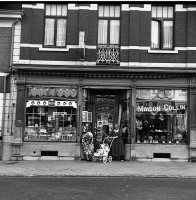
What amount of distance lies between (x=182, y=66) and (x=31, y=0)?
11894 mm

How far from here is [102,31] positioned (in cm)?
1507

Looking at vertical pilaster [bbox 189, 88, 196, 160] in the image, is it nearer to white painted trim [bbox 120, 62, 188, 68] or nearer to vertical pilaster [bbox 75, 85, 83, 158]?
white painted trim [bbox 120, 62, 188, 68]

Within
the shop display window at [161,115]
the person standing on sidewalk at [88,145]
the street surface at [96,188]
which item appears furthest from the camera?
the shop display window at [161,115]

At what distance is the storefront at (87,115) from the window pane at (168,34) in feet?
5.54

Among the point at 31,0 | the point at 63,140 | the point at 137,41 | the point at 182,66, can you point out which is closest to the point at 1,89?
the point at 63,140

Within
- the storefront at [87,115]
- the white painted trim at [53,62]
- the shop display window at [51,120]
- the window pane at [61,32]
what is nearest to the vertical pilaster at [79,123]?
the storefront at [87,115]

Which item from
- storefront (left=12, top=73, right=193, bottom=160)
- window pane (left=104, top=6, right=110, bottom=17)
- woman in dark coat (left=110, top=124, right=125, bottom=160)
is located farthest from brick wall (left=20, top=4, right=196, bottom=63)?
woman in dark coat (left=110, top=124, right=125, bottom=160)

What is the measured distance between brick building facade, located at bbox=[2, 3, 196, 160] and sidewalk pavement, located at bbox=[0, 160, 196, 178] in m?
0.98

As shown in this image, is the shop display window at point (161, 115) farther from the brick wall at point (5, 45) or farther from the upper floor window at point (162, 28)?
the brick wall at point (5, 45)

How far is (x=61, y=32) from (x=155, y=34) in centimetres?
428

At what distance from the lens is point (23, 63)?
14.6 meters

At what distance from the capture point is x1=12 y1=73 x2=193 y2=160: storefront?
47.5 ft

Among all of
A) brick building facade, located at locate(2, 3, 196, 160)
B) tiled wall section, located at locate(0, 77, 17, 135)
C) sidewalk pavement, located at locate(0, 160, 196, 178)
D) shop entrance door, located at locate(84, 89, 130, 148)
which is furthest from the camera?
shop entrance door, located at locate(84, 89, 130, 148)

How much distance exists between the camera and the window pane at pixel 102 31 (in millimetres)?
15016
